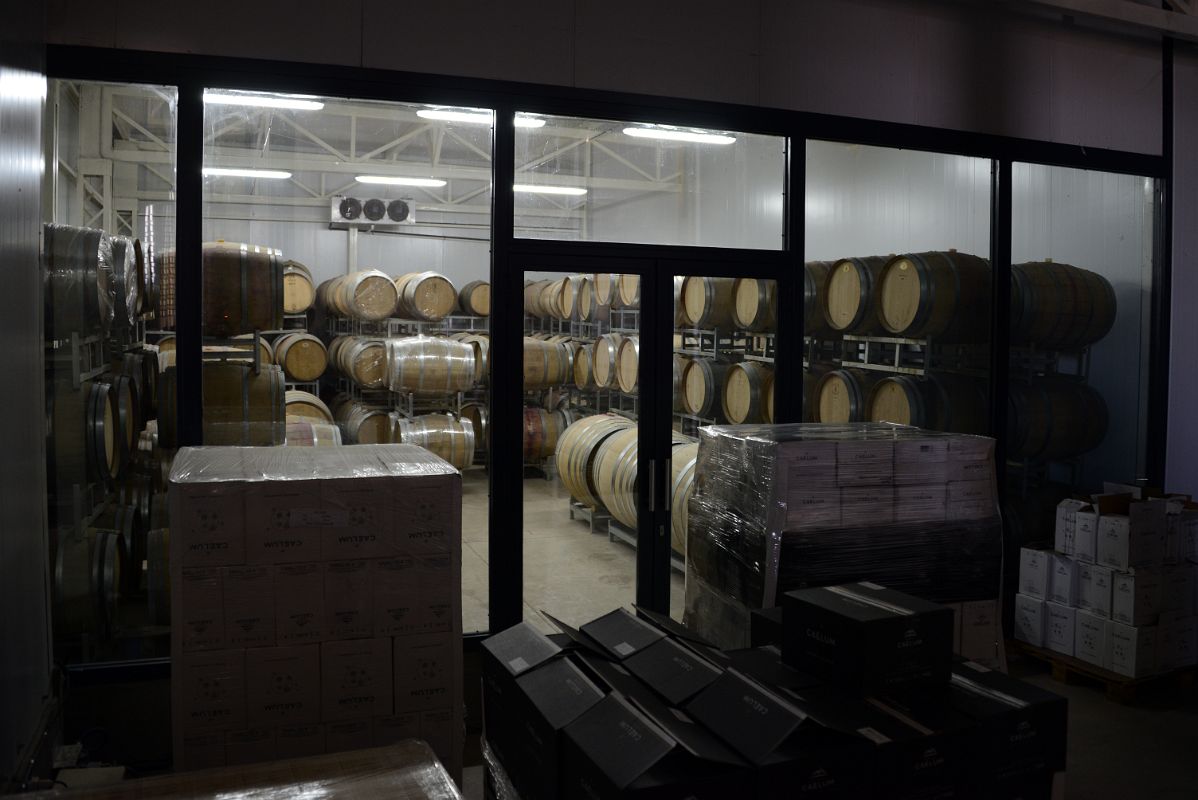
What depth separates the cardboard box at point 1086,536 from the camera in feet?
17.3

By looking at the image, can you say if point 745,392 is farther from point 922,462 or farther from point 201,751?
point 201,751

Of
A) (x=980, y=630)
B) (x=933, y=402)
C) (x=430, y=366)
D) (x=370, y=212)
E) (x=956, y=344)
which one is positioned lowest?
(x=980, y=630)

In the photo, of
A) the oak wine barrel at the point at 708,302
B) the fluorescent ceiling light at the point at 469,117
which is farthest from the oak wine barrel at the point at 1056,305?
the fluorescent ceiling light at the point at 469,117

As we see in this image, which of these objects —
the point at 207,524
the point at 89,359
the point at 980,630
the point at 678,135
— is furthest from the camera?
the point at 678,135

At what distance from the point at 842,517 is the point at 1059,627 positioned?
8.14 feet

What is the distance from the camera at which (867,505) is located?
379 cm

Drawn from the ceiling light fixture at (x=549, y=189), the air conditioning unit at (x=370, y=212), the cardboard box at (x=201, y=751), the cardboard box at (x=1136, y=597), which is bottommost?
the cardboard box at (x=1136, y=597)

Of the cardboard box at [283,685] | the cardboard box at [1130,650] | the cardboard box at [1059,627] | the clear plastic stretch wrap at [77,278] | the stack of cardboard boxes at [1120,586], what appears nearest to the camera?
the cardboard box at [283,685]

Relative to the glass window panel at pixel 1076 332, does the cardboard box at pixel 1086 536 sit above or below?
below

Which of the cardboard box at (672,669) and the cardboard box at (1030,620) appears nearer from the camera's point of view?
the cardboard box at (672,669)

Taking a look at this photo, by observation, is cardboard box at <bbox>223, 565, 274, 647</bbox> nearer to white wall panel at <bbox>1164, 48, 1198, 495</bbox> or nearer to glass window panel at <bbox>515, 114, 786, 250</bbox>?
glass window panel at <bbox>515, 114, 786, 250</bbox>

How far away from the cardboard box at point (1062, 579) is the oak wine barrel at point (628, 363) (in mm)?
2714

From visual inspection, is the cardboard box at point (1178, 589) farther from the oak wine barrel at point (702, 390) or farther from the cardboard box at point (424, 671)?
the cardboard box at point (424, 671)

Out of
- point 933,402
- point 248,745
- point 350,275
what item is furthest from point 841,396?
point 248,745
